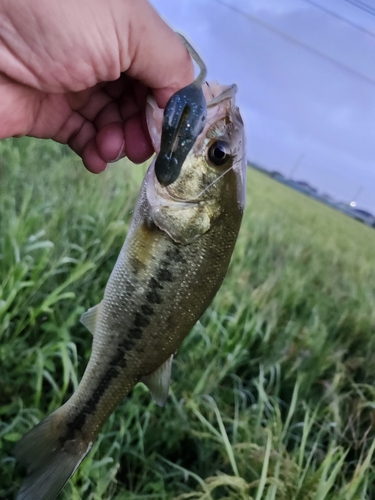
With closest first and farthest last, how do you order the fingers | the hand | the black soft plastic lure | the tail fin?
the black soft plastic lure → the hand → the tail fin → the fingers

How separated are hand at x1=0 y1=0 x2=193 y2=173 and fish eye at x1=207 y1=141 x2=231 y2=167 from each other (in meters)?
0.14

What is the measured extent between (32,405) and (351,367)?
98 cm

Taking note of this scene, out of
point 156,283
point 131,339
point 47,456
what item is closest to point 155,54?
point 156,283

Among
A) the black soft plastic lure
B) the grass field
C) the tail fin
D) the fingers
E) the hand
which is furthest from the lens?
the grass field

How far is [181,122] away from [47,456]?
0.63 meters

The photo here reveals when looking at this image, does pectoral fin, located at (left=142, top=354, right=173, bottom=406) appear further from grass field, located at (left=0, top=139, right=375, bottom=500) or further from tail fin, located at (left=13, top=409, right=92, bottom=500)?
grass field, located at (left=0, top=139, right=375, bottom=500)

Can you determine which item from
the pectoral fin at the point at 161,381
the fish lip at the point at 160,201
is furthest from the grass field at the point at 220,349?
the fish lip at the point at 160,201

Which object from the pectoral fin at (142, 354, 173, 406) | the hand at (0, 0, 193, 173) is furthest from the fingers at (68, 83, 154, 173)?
the pectoral fin at (142, 354, 173, 406)

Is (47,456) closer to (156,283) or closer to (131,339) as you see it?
(131,339)

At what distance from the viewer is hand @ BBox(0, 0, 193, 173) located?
0.66 m

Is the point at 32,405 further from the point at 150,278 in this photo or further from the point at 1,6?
the point at 1,6

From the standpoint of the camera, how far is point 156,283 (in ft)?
2.37

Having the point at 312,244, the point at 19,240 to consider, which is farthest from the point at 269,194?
the point at 19,240

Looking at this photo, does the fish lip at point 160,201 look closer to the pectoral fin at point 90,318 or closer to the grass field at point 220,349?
the pectoral fin at point 90,318
